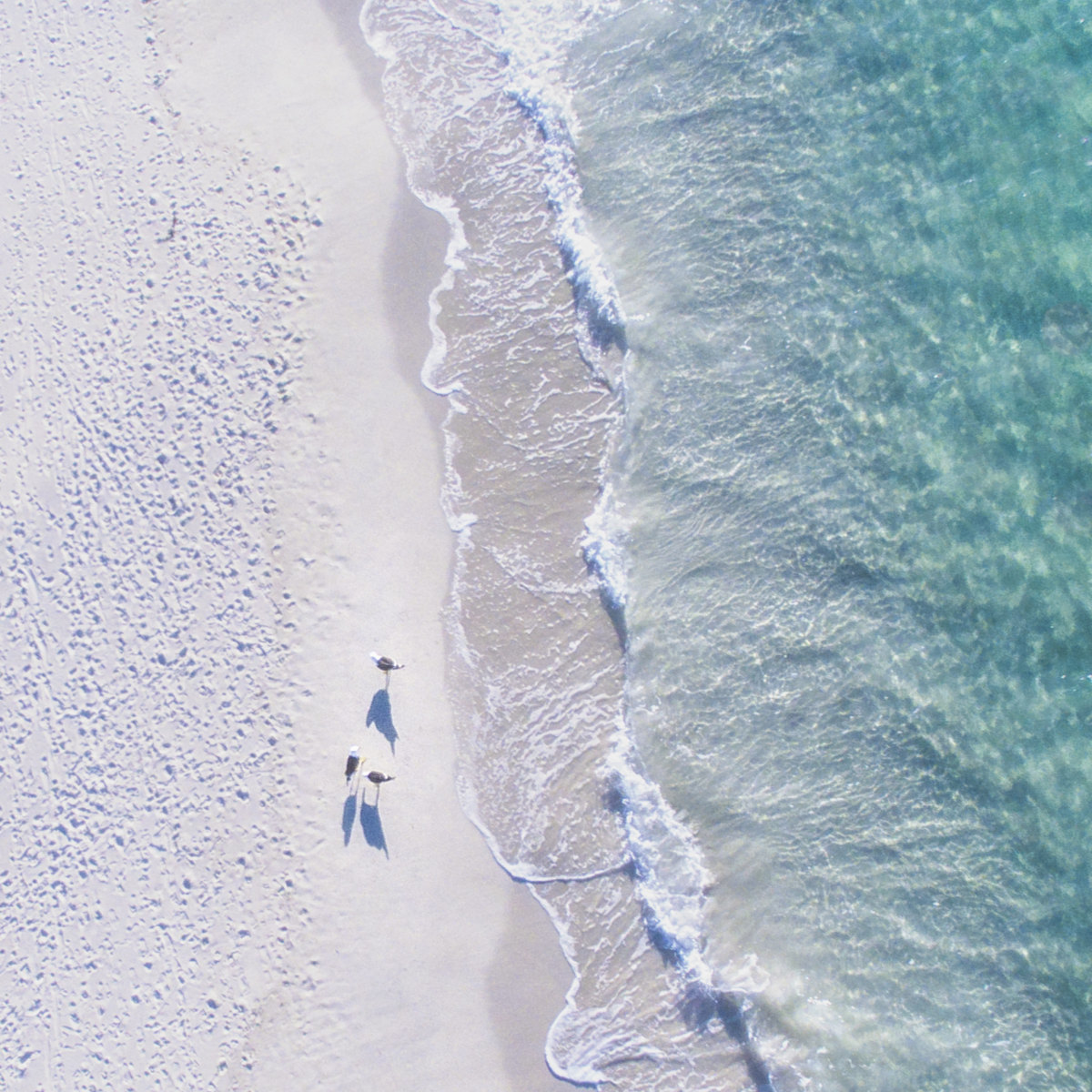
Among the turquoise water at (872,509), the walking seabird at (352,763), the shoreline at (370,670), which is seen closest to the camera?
the turquoise water at (872,509)

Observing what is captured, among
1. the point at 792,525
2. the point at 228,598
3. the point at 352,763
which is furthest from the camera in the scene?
the point at 228,598

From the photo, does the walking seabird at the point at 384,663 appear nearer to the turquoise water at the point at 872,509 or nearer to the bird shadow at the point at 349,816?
the bird shadow at the point at 349,816

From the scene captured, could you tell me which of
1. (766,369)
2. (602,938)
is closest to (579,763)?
(602,938)

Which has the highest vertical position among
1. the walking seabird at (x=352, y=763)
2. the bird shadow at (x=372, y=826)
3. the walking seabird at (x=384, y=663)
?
the walking seabird at (x=384, y=663)

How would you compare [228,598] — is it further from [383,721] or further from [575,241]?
[575,241]

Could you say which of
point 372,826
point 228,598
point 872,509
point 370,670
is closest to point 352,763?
point 372,826

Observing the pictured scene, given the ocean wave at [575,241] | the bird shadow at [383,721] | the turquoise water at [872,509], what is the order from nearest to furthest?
the turquoise water at [872,509] → the bird shadow at [383,721] → the ocean wave at [575,241]

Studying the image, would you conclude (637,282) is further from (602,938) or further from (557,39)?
(602,938)

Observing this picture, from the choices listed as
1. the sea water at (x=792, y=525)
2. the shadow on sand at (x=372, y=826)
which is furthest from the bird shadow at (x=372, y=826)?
the sea water at (x=792, y=525)
